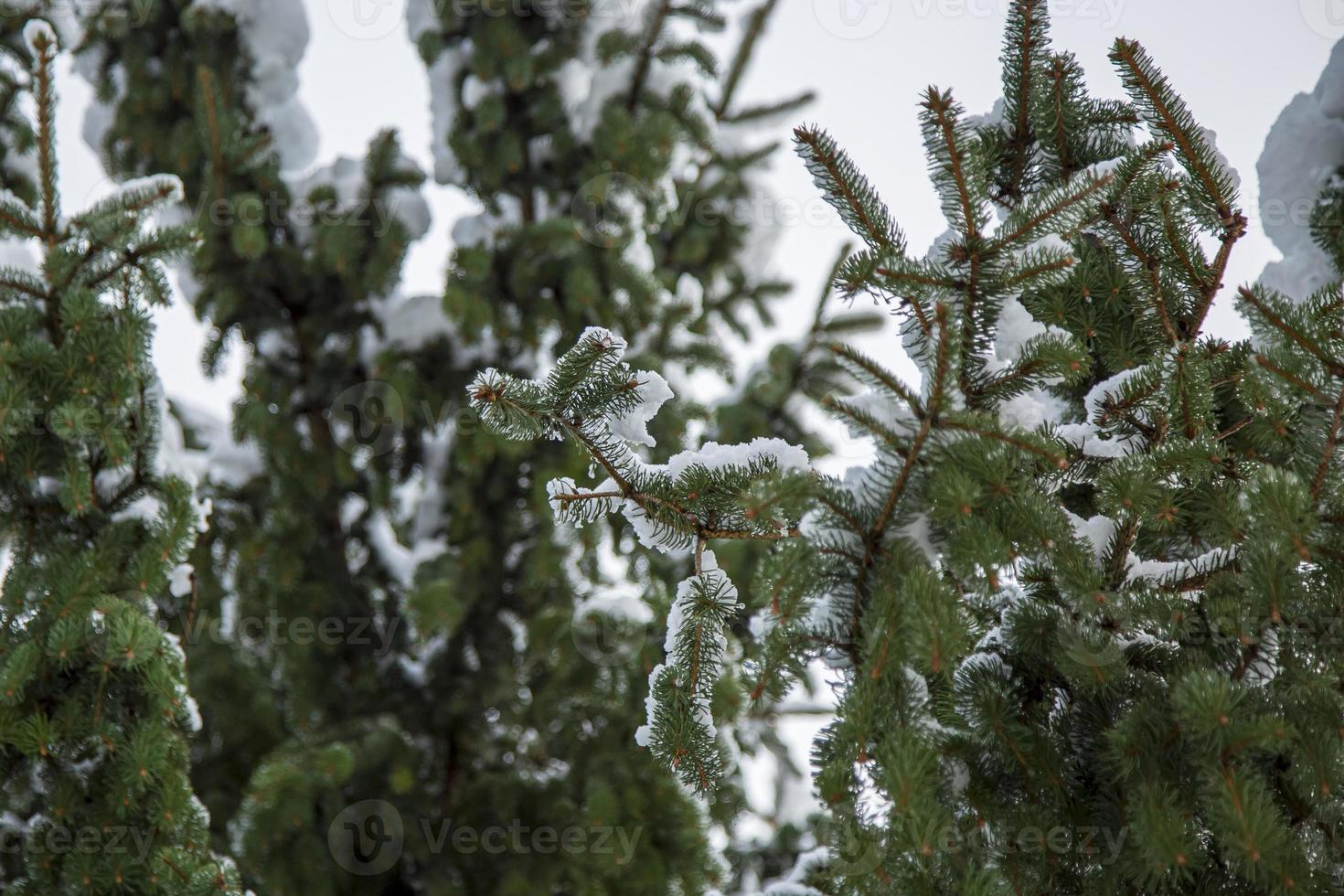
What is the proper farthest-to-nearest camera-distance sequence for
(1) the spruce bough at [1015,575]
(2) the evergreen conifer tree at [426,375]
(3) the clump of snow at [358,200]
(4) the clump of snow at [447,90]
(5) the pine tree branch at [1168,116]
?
(4) the clump of snow at [447,90] < (3) the clump of snow at [358,200] < (2) the evergreen conifer tree at [426,375] < (5) the pine tree branch at [1168,116] < (1) the spruce bough at [1015,575]

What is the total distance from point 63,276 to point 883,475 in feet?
6.90

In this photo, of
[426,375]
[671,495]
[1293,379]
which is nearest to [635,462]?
[671,495]

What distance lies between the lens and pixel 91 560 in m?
2.41

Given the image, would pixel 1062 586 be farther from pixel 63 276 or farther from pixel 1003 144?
pixel 63 276

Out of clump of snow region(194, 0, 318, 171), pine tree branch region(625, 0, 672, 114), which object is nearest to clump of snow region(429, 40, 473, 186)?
clump of snow region(194, 0, 318, 171)

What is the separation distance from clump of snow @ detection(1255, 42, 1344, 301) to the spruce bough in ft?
3.56

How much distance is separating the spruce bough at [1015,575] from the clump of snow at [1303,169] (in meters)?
1.09

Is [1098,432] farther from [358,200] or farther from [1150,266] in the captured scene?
[358,200]

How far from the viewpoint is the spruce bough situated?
60.8 inches

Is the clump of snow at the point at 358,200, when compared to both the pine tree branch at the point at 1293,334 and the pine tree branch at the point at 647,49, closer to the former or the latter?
the pine tree branch at the point at 647,49

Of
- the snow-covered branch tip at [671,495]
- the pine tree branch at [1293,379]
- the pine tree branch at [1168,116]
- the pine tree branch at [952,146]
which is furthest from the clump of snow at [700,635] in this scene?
the pine tree branch at [1168,116]

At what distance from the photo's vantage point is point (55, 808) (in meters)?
2.30

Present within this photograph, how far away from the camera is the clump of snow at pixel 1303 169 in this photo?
2.74 m

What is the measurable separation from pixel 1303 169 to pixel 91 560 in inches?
124
